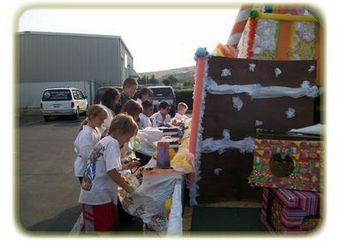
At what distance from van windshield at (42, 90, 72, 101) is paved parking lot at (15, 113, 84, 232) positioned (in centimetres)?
689

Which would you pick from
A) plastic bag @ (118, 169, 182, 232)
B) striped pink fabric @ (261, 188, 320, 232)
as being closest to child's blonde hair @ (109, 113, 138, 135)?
plastic bag @ (118, 169, 182, 232)

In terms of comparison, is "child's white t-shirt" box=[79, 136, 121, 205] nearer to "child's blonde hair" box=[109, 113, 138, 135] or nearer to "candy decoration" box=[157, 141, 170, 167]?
"child's blonde hair" box=[109, 113, 138, 135]

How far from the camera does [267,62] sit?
4305 mm

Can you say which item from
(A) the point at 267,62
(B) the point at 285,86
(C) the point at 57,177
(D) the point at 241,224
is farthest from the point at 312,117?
(C) the point at 57,177

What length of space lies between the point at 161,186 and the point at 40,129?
13683 mm

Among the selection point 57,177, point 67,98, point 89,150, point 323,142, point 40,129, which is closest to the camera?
point 323,142

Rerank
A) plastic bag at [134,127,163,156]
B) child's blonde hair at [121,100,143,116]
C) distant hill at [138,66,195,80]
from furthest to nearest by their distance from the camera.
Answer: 1. distant hill at [138,66,195,80]
2. plastic bag at [134,127,163,156]
3. child's blonde hair at [121,100,143,116]

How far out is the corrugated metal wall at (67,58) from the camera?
2811 cm

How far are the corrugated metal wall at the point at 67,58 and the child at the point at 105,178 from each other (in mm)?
26048

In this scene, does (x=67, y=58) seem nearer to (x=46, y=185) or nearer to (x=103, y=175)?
(x=46, y=185)

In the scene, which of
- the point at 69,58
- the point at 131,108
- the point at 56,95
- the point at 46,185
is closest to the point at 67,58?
the point at 69,58

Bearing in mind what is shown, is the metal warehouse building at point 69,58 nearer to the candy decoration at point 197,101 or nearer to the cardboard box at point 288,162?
the candy decoration at point 197,101

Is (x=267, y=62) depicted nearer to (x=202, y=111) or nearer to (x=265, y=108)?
(x=265, y=108)

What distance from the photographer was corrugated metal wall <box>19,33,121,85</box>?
28.1 m
